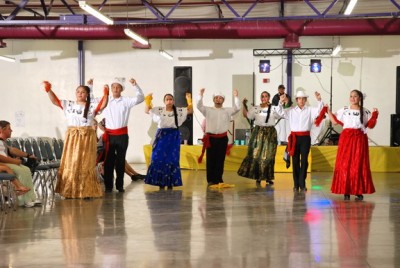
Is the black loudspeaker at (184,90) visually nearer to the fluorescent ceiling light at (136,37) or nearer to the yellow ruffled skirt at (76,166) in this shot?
the fluorescent ceiling light at (136,37)

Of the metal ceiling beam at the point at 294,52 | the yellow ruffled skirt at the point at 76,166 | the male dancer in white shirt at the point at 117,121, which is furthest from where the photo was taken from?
the metal ceiling beam at the point at 294,52

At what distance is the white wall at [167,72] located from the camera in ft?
51.1

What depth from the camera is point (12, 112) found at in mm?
16484

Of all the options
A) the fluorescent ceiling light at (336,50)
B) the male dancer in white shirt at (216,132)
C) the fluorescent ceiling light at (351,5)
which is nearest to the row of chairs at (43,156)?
the male dancer in white shirt at (216,132)

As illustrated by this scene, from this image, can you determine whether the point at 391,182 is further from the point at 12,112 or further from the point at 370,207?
the point at 12,112

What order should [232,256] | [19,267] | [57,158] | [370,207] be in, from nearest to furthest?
[19,267] < [232,256] < [370,207] < [57,158]

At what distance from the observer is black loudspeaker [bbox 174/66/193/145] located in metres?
15.2

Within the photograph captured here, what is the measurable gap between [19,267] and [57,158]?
519cm

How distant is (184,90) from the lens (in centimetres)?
1554

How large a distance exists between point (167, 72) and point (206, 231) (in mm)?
10706

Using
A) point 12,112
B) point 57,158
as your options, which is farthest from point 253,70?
point 57,158

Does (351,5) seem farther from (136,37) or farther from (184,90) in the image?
(184,90)

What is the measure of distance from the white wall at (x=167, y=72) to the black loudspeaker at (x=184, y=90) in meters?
0.42

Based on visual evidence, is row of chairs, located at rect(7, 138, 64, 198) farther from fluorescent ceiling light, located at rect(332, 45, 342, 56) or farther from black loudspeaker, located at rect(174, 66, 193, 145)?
fluorescent ceiling light, located at rect(332, 45, 342, 56)
